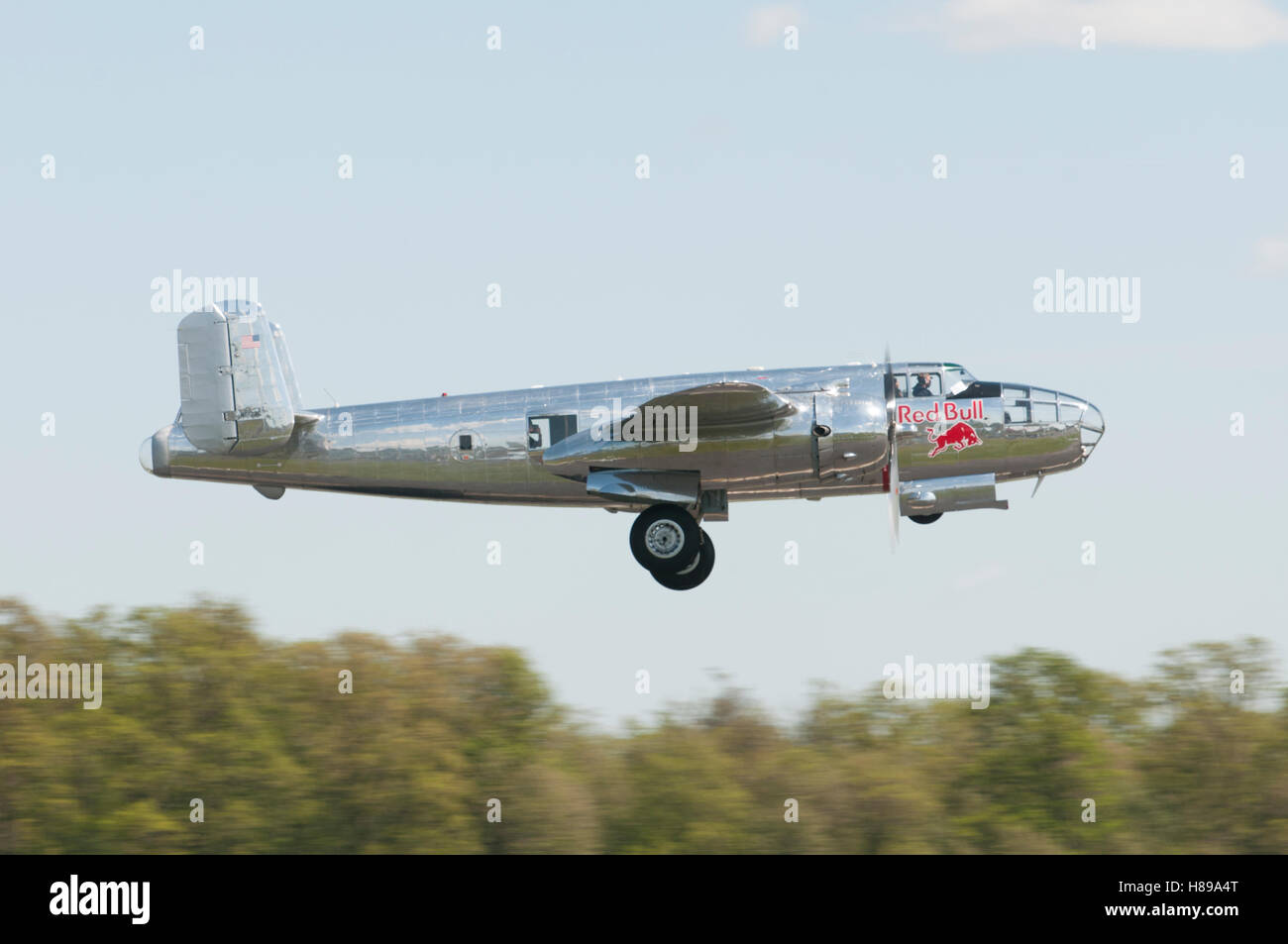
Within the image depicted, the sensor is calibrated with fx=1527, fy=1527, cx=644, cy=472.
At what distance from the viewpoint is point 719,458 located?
20688mm

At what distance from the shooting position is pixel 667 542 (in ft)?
68.6

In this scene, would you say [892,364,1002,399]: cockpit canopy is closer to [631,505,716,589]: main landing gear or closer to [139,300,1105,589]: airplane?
[139,300,1105,589]: airplane

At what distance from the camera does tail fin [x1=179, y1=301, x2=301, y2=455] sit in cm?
2133

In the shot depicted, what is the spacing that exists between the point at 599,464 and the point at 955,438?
4910mm

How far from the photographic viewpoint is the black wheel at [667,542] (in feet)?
68.5

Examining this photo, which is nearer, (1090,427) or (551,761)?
(1090,427)

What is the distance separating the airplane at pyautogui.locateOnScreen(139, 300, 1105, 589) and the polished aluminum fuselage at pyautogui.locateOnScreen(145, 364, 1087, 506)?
0.02 metres

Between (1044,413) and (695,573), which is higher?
(1044,413)

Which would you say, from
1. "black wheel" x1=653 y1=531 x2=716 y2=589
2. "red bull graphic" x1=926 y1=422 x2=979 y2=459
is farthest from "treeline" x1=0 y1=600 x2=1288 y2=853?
"red bull graphic" x1=926 y1=422 x2=979 y2=459

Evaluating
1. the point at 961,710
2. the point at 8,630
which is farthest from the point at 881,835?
the point at 8,630

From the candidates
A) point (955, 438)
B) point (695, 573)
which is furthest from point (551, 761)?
point (955, 438)

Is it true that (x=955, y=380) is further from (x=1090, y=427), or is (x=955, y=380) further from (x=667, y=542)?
(x=667, y=542)

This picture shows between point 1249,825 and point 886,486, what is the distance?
1325 centimetres

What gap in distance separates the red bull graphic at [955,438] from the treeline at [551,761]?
856 centimetres
